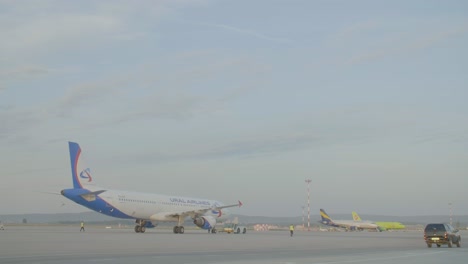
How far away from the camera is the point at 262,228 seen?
115m

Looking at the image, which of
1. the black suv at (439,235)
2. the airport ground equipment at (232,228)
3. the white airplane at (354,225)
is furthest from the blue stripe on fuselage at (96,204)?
the white airplane at (354,225)

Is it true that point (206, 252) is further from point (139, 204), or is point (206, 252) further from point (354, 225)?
point (354, 225)

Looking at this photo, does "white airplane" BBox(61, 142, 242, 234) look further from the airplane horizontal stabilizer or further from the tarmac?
the tarmac

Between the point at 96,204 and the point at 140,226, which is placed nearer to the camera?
the point at 96,204

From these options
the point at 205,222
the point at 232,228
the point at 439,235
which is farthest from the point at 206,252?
the point at 232,228

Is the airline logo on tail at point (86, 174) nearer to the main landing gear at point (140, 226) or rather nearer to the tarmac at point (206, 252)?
the main landing gear at point (140, 226)

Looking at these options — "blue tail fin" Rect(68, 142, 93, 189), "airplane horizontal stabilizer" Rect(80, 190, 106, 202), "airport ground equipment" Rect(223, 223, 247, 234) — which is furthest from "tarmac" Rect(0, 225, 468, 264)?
"airport ground equipment" Rect(223, 223, 247, 234)

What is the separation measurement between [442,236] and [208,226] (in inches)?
1413

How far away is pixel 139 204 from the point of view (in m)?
63.7

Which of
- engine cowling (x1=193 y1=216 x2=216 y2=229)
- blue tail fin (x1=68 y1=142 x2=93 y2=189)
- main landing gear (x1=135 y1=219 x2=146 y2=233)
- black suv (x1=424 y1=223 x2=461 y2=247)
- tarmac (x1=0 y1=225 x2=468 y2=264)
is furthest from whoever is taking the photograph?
engine cowling (x1=193 y1=216 x2=216 y2=229)

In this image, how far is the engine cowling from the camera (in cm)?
6869

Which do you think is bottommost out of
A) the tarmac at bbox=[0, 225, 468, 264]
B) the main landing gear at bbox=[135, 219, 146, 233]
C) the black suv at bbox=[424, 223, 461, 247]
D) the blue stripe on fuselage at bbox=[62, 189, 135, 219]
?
the tarmac at bbox=[0, 225, 468, 264]

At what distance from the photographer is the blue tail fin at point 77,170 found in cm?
5903

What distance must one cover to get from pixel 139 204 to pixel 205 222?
899cm
